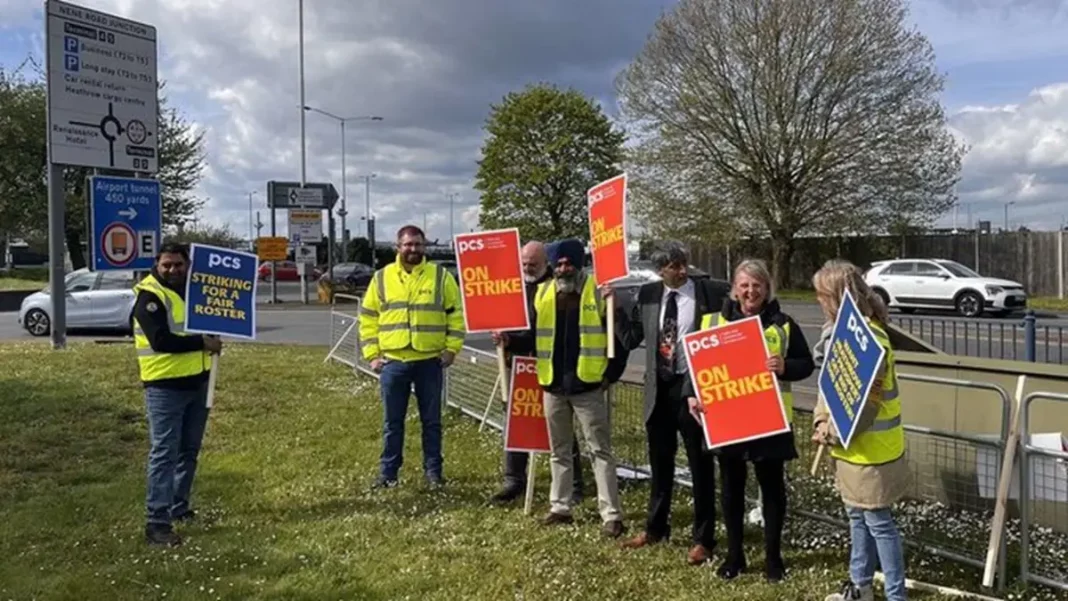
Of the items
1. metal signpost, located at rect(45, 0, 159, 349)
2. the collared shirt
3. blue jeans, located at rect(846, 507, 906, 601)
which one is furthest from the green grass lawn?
metal signpost, located at rect(45, 0, 159, 349)

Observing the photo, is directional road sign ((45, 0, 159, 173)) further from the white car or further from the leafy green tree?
the leafy green tree

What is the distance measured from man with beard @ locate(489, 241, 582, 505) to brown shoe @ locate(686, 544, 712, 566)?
1.14m

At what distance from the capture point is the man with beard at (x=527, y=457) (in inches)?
251

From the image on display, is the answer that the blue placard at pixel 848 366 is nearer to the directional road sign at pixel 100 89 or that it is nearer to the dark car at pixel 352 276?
the directional road sign at pixel 100 89

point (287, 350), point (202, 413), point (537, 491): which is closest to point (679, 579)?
point (537, 491)

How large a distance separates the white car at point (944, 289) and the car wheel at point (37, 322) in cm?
2193

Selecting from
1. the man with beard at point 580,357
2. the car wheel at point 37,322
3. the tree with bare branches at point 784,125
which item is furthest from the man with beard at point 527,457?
the tree with bare branches at point 784,125

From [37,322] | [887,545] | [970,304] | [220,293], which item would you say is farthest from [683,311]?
[970,304]

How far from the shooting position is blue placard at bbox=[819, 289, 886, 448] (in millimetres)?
4145

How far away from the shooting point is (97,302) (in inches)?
822

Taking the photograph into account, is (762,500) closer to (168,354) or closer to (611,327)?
(611,327)

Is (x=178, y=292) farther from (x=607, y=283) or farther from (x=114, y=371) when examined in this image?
(x=114, y=371)

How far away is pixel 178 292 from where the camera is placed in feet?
19.8

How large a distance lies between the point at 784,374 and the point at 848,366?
1.73ft
